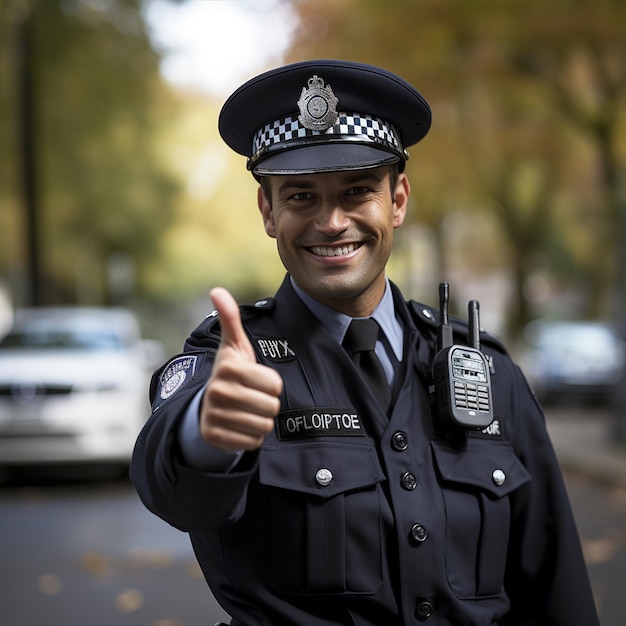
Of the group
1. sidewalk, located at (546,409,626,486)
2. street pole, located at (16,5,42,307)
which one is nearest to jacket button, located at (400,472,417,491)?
sidewalk, located at (546,409,626,486)

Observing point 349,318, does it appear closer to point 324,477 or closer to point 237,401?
point 324,477

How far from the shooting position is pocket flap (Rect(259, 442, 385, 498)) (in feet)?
6.75

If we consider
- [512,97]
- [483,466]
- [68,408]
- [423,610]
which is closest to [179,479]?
[423,610]

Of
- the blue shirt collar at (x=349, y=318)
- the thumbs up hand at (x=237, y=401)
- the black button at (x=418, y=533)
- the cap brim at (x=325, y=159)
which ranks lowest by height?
the black button at (x=418, y=533)

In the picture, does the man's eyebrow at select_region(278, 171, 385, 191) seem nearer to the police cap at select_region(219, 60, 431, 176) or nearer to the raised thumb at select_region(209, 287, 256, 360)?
the police cap at select_region(219, 60, 431, 176)

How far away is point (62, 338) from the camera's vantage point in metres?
11.0

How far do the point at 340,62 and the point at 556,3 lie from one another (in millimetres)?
12674

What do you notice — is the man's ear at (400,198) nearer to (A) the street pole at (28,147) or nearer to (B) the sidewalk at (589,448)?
(B) the sidewalk at (589,448)

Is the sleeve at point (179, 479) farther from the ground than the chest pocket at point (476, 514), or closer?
farther from the ground

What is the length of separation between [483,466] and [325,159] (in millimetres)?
709

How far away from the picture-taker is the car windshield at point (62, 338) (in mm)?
10766

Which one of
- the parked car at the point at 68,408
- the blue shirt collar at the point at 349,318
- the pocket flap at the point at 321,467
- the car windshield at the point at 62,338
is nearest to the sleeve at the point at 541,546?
the blue shirt collar at the point at 349,318

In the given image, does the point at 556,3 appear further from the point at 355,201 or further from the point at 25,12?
the point at 355,201

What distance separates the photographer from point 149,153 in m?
24.9
